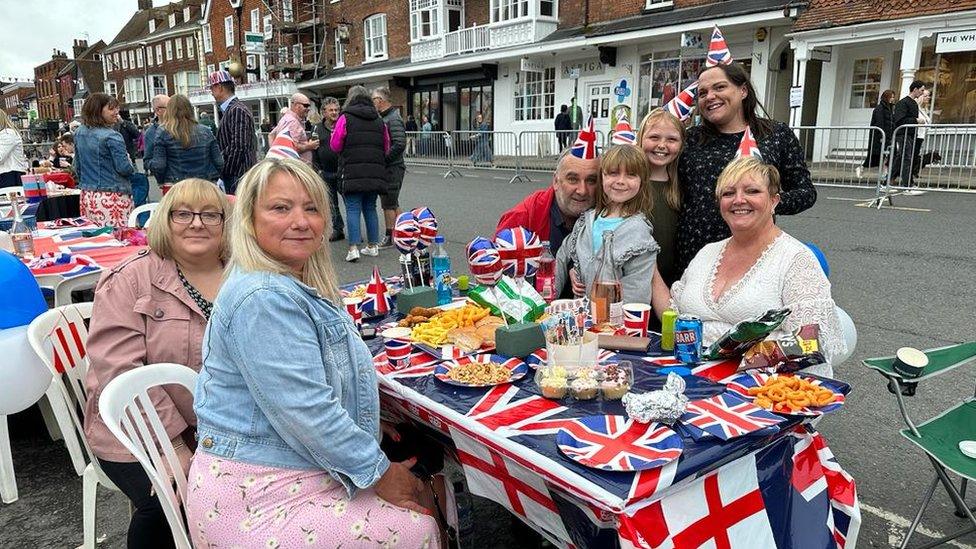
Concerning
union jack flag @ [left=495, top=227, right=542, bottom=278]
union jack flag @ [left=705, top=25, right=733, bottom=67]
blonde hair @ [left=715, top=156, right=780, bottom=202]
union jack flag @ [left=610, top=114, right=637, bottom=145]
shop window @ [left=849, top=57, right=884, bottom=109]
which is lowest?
union jack flag @ [left=495, top=227, right=542, bottom=278]

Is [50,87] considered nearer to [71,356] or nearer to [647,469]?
[71,356]

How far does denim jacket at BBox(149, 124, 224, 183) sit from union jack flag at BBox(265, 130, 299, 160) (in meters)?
4.73

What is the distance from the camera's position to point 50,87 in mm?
76500

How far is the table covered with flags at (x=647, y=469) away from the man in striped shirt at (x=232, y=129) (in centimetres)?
573

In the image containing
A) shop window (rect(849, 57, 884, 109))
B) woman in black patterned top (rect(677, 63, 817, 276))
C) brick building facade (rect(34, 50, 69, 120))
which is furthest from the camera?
brick building facade (rect(34, 50, 69, 120))

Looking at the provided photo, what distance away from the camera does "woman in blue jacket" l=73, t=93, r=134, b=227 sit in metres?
6.21

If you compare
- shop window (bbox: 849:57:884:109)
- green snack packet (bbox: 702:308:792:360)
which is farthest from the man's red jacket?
shop window (bbox: 849:57:884:109)

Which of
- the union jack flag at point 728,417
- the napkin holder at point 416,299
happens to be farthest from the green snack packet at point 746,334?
the napkin holder at point 416,299

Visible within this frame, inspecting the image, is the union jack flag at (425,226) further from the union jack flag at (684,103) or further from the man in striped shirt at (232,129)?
the man in striped shirt at (232,129)

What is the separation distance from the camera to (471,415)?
1.76m

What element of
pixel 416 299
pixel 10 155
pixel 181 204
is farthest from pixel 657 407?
pixel 10 155

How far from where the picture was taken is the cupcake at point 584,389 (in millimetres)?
1820

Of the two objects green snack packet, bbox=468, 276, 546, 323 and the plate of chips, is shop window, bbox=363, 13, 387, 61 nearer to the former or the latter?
green snack packet, bbox=468, 276, 546, 323

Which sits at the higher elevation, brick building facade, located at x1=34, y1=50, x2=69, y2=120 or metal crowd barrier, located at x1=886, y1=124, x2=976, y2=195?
brick building facade, located at x1=34, y1=50, x2=69, y2=120
